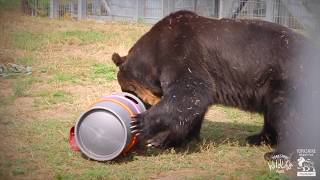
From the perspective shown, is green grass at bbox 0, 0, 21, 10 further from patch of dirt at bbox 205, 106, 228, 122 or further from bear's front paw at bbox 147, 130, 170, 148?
bear's front paw at bbox 147, 130, 170, 148

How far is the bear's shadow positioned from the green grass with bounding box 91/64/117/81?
269cm

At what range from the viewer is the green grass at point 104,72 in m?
9.30

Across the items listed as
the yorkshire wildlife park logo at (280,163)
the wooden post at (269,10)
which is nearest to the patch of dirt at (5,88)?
the yorkshire wildlife park logo at (280,163)

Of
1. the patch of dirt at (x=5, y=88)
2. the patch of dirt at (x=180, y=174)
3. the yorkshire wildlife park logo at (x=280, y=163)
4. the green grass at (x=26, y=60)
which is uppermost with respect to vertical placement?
the green grass at (x=26, y=60)

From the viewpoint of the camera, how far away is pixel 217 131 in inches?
265

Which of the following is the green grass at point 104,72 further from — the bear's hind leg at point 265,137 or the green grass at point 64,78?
the bear's hind leg at point 265,137

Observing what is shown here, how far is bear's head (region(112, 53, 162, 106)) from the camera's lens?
5.73m

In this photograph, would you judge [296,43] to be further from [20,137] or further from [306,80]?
[20,137]

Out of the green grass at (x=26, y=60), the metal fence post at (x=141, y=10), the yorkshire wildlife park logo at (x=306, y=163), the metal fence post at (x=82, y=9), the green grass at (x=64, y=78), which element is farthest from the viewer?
the metal fence post at (x=82, y=9)

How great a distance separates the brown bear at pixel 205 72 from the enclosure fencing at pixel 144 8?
703 cm

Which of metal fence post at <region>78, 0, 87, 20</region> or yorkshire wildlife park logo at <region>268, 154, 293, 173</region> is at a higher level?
metal fence post at <region>78, 0, 87, 20</region>

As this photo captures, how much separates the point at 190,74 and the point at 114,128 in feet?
3.15

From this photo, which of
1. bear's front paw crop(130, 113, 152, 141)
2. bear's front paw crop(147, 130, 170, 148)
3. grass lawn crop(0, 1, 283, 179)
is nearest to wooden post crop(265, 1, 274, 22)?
grass lawn crop(0, 1, 283, 179)

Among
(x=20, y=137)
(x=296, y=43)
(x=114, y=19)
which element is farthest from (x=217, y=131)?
(x=114, y=19)
